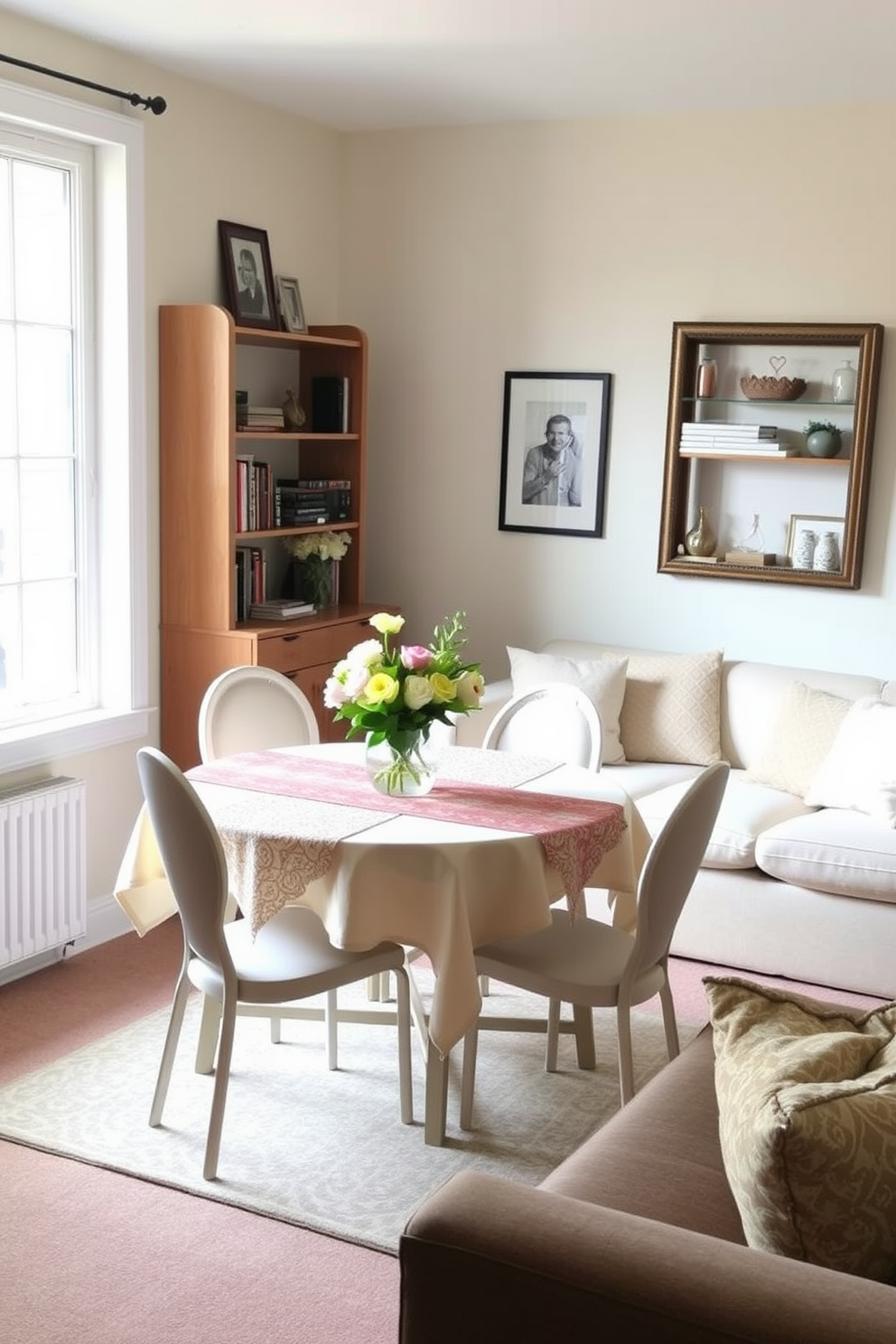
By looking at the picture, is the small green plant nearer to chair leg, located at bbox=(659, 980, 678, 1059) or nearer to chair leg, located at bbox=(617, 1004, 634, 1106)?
chair leg, located at bbox=(659, 980, 678, 1059)

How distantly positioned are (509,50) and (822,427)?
1640 mm

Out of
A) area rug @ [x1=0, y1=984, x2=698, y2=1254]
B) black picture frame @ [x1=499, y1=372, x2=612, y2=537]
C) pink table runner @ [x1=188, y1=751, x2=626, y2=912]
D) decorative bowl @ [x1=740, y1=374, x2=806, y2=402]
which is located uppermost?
→ decorative bowl @ [x1=740, y1=374, x2=806, y2=402]

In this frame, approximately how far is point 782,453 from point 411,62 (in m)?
1.78

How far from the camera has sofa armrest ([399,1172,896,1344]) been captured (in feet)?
4.74

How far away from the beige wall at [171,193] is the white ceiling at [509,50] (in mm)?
73

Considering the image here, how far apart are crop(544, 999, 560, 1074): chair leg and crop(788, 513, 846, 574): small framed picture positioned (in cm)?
206

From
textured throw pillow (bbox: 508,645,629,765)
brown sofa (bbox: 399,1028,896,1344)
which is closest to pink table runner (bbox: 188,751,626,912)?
textured throw pillow (bbox: 508,645,629,765)

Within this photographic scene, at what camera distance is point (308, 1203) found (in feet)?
9.64

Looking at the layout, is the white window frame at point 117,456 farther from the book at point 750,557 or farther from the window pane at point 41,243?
the book at point 750,557

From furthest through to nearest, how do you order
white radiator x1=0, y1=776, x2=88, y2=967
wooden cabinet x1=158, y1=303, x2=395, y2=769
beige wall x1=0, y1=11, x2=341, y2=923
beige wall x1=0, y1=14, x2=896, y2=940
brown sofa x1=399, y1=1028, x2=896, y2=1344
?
beige wall x1=0, y1=14, x2=896, y2=940 < wooden cabinet x1=158, y1=303, x2=395, y2=769 < beige wall x1=0, y1=11, x2=341, y2=923 < white radiator x1=0, y1=776, x2=88, y2=967 < brown sofa x1=399, y1=1028, x2=896, y2=1344

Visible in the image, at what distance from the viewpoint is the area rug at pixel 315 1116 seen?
3.00m

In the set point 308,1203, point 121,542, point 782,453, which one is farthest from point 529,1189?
point 782,453

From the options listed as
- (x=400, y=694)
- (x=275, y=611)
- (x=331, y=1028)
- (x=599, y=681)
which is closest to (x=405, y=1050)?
(x=331, y=1028)

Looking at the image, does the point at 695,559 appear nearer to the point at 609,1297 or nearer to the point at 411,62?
the point at 411,62
